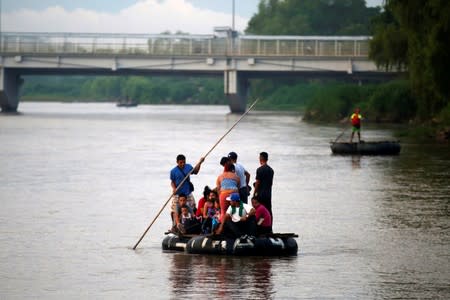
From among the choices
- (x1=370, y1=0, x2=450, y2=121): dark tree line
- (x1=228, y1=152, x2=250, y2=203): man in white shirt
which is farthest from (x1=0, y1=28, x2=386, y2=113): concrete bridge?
(x1=228, y1=152, x2=250, y2=203): man in white shirt

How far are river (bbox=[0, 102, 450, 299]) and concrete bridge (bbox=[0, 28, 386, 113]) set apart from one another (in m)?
59.5

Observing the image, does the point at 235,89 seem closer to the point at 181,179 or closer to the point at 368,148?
the point at 368,148

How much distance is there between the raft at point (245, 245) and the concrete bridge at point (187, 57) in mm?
91028

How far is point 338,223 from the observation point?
28109mm

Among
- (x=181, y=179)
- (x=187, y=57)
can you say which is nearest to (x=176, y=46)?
(x=187, y=57)

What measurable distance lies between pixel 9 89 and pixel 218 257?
103409mm

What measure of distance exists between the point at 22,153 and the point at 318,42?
6878 cm

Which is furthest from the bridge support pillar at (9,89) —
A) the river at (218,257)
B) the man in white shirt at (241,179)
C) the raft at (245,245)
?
the raft at (245,245)

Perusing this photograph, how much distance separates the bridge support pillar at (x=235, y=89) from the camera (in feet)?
385

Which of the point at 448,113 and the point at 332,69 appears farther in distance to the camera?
the point at 332,69

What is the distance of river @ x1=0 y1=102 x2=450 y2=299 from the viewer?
63.9ft

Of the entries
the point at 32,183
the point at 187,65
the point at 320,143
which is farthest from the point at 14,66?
the point at 32,183

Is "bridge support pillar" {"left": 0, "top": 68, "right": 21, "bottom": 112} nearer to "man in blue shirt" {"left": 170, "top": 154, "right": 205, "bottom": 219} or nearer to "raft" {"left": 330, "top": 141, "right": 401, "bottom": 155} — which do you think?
"raft" {"left": 330, "top": 141, "right": 401, "bottom": 155}

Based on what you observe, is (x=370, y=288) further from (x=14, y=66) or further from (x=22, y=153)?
(x=14, y=66)
